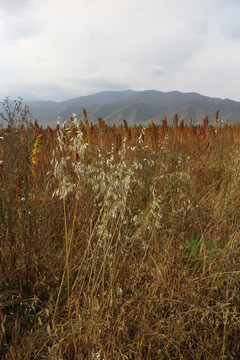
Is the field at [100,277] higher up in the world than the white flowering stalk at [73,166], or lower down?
lower down

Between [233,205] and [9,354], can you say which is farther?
[233,205]

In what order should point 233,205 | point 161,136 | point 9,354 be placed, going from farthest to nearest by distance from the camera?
point 161,136 → point 233,205 → point 9,354

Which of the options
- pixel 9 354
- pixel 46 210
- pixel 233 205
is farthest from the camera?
pixel 233 205

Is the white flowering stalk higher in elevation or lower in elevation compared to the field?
higher

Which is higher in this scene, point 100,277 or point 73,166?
point 73,166

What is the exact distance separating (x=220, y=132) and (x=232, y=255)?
6.01 meters

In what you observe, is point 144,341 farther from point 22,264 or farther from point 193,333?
point 22,264

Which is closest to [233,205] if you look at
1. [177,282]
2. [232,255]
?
[232,255]

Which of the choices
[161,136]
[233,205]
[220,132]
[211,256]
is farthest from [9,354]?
[220,132]

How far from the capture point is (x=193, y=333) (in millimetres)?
1447

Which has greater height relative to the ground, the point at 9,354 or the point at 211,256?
the point at 211,256

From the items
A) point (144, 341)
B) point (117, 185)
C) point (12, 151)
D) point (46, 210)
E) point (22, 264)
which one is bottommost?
point (144, 341)

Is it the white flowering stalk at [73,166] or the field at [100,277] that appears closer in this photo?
the field at [100,277]

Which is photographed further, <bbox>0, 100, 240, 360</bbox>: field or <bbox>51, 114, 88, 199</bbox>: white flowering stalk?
<bbox>51, 114, 88, 199</bbox>: white flowering stalk
